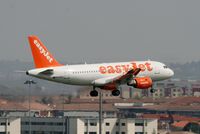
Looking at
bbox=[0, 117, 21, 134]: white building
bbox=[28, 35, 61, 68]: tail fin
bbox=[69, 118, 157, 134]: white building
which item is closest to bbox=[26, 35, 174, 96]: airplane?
bbox=[28, 35, 61, 68]: tail fin

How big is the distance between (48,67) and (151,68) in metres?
13.7

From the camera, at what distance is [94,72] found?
385ft

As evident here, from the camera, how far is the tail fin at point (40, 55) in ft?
384

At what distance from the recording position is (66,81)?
116188 millimetres

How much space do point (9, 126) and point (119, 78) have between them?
80301 mm

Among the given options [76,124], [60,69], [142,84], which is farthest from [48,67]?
[76,124]

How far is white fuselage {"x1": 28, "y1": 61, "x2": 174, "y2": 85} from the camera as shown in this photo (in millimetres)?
115062

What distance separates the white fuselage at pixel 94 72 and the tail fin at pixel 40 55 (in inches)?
72.4

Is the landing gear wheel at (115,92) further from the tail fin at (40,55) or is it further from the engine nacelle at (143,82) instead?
the tail fin at (40,55)

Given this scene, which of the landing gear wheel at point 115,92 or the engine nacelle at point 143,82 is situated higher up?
the engine nacelle at point 143,82

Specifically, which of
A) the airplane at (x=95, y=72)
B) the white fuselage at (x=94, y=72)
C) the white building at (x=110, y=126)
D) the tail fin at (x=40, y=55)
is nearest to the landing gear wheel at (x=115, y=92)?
the airplane at (x=95, y=72)

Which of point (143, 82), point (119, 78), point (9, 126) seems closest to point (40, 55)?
point (119, 78)

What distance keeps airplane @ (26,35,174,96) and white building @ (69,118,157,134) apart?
72900mm

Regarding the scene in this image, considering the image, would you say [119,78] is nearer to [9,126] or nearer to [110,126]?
[110,126]
